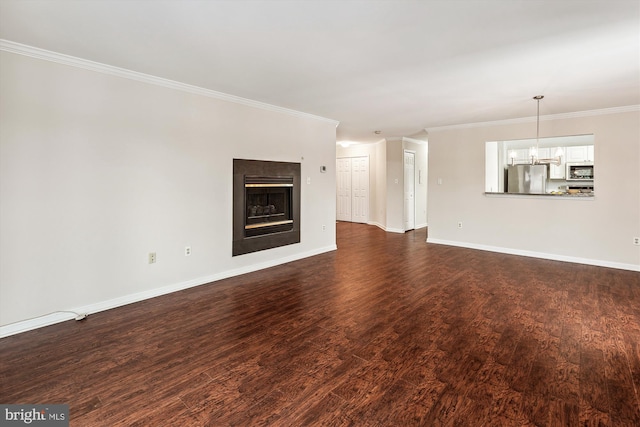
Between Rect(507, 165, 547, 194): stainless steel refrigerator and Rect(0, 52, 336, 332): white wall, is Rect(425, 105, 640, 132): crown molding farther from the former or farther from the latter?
Rect(0, 52, 336, 332): white wall

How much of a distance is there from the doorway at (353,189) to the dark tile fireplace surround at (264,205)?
470 cm

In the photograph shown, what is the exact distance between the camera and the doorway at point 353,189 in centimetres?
975

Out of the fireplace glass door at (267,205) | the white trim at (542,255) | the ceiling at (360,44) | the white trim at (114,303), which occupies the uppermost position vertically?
the ceiling at (360,44)

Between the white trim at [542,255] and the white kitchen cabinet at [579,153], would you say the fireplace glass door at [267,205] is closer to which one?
the white trim at [542,255]

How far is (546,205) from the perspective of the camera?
551 cm

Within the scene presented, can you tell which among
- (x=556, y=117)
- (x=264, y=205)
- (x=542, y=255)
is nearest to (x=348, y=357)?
(x=264, y=205)

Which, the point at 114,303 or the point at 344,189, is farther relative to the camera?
→ the point at 344,189

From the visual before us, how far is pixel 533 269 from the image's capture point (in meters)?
4.82

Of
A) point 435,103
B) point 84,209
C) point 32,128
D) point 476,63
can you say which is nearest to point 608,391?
point 476,63

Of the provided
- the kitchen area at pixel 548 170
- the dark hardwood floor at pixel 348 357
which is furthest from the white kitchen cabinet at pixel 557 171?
the dark hardwood floor at pixel 348 357

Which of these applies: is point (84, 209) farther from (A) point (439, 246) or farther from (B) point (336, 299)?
(A) point (439, 246)

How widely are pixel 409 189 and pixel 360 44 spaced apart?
6.16 m

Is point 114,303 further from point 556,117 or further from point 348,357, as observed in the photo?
point 556,117

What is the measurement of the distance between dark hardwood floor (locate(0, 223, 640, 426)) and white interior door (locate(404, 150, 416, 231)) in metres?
4.35
